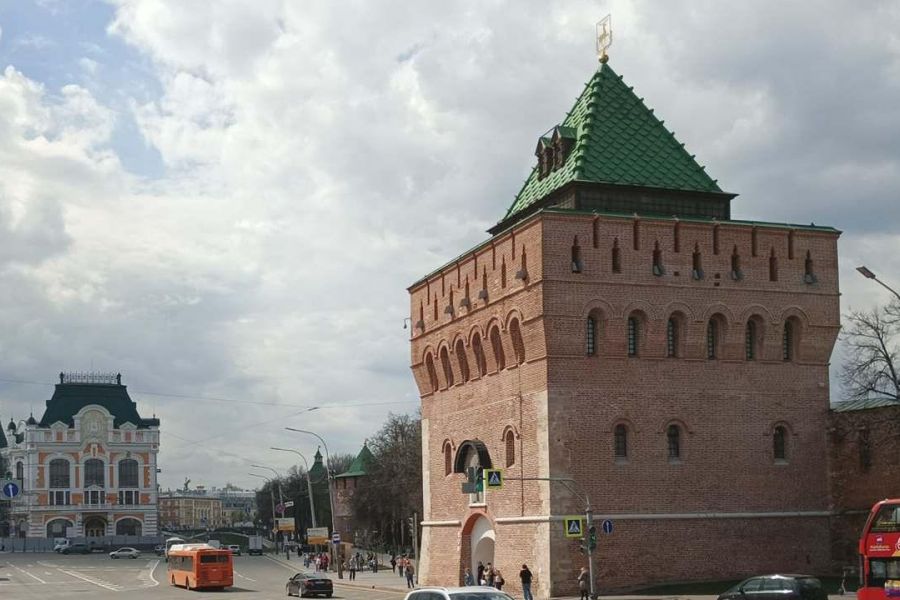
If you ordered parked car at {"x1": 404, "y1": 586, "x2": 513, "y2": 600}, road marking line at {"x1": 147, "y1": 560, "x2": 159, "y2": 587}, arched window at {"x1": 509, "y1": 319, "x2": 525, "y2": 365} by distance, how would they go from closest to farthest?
parked car at {"x1": 404, "y1": 586, "x2": 513, "y2": 600}
arched window at {"x1": 509, "y1": 319, "x2": 525, "y2": 365}
road marking line at {"x1": 147, "y1": 560, "x2": 159, "y2": 587}

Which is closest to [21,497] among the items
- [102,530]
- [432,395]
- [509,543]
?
[102,530]

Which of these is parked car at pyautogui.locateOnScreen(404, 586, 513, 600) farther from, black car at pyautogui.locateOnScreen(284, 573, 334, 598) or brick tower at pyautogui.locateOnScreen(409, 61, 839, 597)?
black car at pyautogui.locateOnScreen(284, 573, 334, 598)

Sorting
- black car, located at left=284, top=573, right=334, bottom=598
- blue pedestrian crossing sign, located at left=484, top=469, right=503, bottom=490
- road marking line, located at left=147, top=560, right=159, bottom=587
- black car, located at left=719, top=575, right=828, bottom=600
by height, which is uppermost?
blue pedestrian crossing sign, located at left=484, top=469, right=503, bottom=490

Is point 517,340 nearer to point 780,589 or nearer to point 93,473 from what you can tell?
point 780,589

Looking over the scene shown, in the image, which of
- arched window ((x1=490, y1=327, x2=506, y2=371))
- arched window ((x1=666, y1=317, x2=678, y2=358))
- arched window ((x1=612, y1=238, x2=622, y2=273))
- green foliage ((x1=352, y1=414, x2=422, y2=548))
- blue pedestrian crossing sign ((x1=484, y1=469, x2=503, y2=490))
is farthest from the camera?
green foliage ((x1=352, y1=414, x2=422, y2=548))

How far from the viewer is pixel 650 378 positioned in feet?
153

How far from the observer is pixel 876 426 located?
46.5m

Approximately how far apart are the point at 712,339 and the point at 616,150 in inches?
342

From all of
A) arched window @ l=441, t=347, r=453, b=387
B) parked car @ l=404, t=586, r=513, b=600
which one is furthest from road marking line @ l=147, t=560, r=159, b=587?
parked car @ l=404, t=586, r=513, b=600

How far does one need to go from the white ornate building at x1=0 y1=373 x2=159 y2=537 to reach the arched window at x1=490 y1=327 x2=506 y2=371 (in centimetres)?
10005

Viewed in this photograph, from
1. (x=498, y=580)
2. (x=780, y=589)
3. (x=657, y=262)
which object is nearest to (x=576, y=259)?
(x=657, y=262)

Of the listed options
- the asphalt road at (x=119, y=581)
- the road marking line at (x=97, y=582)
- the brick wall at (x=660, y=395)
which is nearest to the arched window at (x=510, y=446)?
the brick wall at (x=660, y=395)

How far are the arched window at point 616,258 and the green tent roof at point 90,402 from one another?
108m

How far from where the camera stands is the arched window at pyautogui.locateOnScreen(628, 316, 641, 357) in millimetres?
46656
